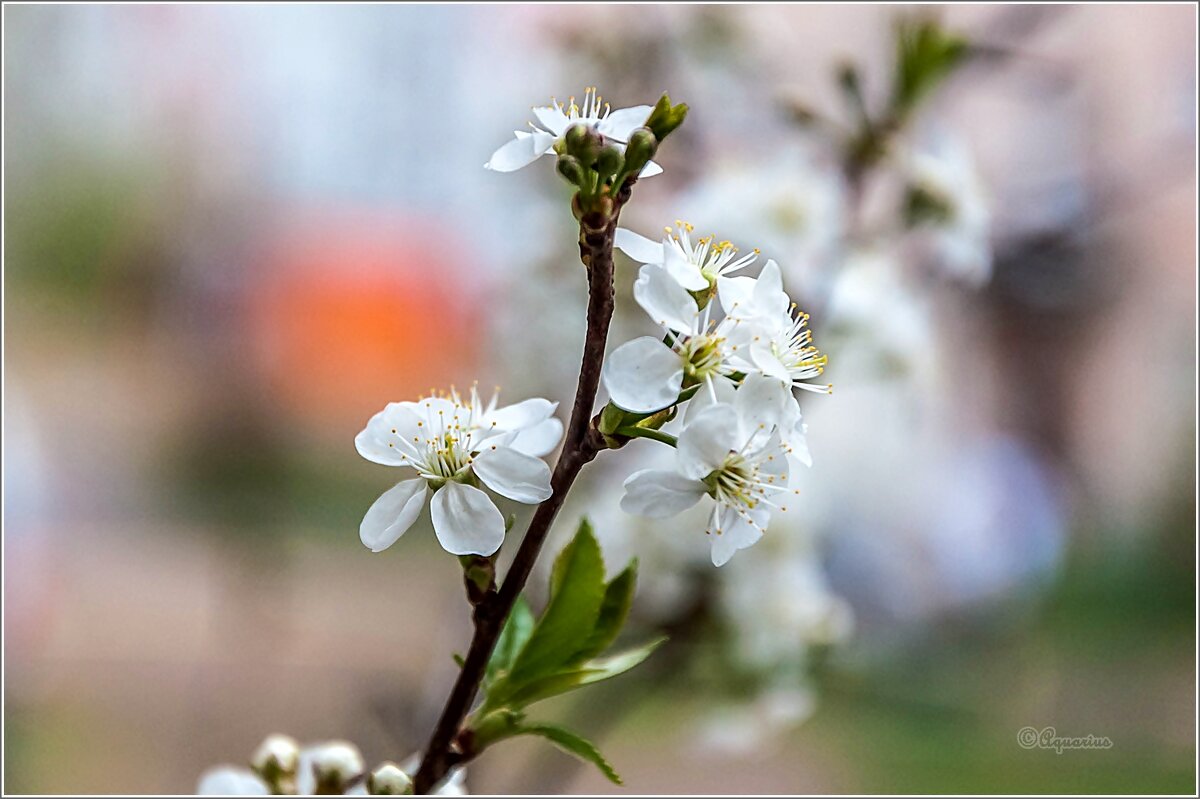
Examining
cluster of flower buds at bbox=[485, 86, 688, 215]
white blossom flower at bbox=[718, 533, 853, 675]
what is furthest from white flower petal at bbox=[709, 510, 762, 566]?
white blossom flower at bbox=[718, 533, 853, 675]

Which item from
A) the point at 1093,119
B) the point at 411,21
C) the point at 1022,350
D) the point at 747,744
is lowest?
the point at 747,744

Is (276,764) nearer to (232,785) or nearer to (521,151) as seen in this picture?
(232,785)

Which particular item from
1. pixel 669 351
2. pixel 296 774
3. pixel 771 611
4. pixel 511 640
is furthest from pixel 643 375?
pixel 771 611

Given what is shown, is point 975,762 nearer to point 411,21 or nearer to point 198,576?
point 198,576

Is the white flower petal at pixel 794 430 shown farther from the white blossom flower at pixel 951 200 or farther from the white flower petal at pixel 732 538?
the white blossom flower at pixel 951 200

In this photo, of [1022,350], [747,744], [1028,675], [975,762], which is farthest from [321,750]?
[1022,350]

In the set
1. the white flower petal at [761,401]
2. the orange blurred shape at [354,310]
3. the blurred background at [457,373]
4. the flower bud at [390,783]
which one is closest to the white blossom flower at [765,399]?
the white flower petal at [761,401]
